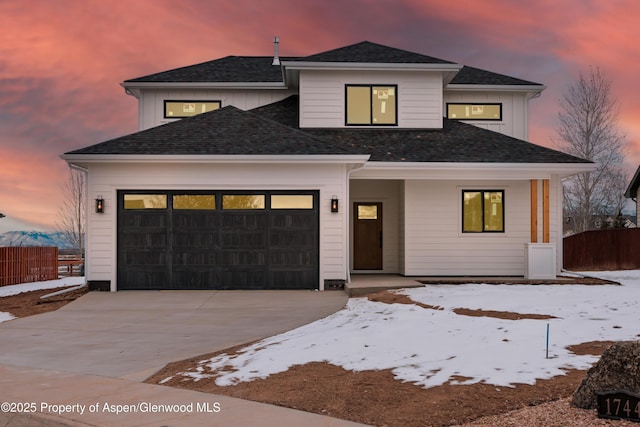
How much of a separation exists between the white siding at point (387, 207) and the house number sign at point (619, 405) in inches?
592

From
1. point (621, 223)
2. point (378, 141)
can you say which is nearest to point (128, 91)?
point (378, 141)

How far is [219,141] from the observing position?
1709cm

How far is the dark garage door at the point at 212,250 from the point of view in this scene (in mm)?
→ 16641

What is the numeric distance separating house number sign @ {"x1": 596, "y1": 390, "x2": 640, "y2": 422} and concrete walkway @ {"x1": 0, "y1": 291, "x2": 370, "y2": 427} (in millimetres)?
2102

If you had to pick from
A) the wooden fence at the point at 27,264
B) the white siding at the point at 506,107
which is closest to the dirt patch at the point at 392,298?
the white siding at the point at 506,107

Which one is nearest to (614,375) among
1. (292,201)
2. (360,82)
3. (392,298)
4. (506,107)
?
(392,298)

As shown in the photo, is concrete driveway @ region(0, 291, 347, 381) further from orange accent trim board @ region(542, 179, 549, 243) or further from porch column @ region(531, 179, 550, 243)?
orange accent trim board @ region(542, 179, 549, 243)

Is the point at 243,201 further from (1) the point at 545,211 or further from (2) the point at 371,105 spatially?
(1) the point at 545,211

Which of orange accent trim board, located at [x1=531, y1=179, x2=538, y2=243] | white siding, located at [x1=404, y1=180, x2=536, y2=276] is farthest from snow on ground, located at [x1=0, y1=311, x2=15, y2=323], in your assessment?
orange accent trim board, located at [x1=531, y1=179, x2=538, y2=243]

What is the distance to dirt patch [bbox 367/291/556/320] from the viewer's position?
10.4m

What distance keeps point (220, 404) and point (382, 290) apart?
379 inches

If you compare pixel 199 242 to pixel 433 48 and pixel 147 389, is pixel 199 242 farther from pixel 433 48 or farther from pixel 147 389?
pixel 433 48

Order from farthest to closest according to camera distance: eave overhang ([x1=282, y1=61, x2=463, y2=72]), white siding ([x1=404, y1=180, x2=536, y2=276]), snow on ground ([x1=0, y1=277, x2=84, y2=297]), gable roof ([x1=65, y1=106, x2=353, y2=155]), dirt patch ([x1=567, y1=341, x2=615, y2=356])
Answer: snow on ground ([x1=0, y1=277, x2=84, y2=297]) → eave overhang ([x1=282, y1=61, x2=463, y2=72]) → white siding ([x1=404, y1=180, x2=536, y2=276]) → gable roof ([x1=65, y1=106, x2=353, y2=155]) → dirt patch ([x1=567, y1=341, x2=615, y2=356])

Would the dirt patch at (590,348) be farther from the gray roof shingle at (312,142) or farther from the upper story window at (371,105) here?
the upper story window at (371,105)
